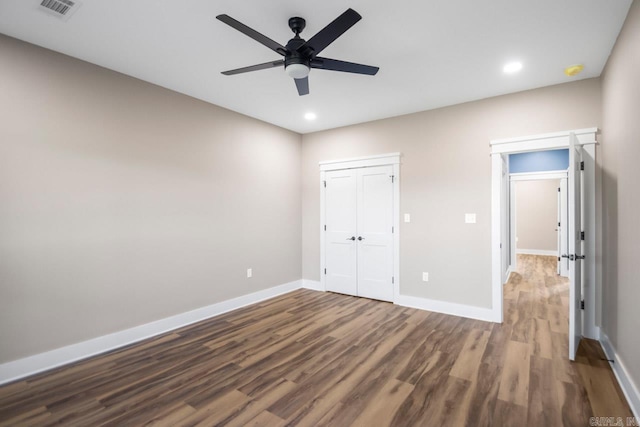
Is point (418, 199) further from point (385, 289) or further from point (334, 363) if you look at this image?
point (334, 363)

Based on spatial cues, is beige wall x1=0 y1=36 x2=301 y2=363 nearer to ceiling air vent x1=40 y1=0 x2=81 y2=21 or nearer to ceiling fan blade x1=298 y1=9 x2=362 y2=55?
ceiling air vent x1=40 y1=0 x2=81 y2=21

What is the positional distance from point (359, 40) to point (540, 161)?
6.21 meters

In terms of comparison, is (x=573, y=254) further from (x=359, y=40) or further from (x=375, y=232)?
(x=359, y=40)

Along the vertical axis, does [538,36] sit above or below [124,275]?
above

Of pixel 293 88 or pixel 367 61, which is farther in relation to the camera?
pixel 293 88

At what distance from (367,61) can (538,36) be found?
1.43 metres

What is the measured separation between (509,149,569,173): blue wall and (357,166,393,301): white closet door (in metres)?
4.17

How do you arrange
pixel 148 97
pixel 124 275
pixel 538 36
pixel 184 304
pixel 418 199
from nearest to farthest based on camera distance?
pixel 538 36
pixel 124 275
pixel 148 97
pixel 184 304
pixel 418 199

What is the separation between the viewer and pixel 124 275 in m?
3.12

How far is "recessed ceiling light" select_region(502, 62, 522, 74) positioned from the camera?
9.67 feet

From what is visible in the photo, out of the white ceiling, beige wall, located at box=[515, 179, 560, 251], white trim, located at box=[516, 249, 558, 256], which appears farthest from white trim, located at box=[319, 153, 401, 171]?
white trim, located at box=[516, 249, 558, 256]

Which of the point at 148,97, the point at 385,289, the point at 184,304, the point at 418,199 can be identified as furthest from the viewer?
the point at 385,289

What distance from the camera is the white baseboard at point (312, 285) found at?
530cm

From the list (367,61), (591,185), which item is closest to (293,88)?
(367,61)
